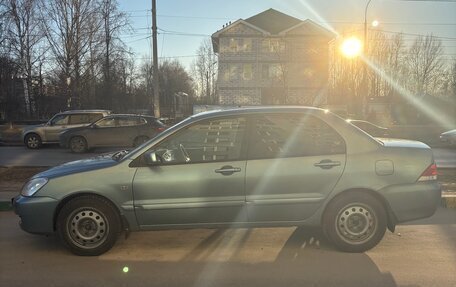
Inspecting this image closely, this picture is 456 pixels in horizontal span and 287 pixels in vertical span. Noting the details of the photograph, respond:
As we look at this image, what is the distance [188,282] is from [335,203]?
185 cm

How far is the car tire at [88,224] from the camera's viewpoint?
489 cm

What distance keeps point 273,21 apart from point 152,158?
49.6 meters

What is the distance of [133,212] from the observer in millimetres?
4887

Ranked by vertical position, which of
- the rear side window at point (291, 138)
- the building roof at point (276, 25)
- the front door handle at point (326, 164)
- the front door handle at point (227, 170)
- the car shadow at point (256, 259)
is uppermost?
the building roof at point (276, 25)

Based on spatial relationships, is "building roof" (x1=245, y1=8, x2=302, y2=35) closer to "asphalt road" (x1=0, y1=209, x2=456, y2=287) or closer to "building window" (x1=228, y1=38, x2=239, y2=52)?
"building window" (x1=228, y1=38, x2=239, y2=52)

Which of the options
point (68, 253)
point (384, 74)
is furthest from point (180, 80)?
point (68, 253)

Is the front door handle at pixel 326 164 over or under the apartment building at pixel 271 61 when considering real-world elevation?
under

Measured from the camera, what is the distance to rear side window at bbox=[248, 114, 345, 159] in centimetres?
498

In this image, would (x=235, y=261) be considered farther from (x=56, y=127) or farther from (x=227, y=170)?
(x=56, y=127)

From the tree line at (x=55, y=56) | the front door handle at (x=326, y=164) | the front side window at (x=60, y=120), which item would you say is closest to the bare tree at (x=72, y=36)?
the tree line at (x=55, y=56)

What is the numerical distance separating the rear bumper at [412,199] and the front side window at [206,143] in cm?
173

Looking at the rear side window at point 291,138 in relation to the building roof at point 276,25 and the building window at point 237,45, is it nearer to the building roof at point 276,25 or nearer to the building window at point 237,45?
the building roof at point 276,25

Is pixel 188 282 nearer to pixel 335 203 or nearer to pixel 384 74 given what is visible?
pixel 335 203

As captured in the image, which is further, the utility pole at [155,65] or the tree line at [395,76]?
the tree line at [395,76]
